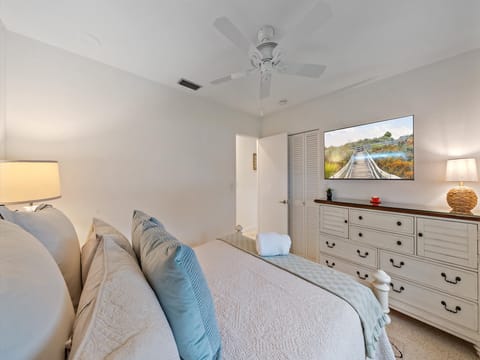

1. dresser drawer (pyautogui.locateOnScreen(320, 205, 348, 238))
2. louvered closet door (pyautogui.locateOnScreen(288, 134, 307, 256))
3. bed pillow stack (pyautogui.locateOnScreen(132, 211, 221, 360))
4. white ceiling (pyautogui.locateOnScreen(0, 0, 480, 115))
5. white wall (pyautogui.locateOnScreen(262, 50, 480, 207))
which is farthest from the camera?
louvered closet door (pyautogui.locateOnScreen(288, 134, 307, 256))

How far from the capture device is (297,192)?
3.19 metres

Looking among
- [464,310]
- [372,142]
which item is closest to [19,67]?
[372,142]

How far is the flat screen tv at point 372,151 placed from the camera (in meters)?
2.08

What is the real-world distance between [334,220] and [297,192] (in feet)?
3.00

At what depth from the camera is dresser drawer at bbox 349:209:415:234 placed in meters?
1.81

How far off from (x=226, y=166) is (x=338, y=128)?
174 cm

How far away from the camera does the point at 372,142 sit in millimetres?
2289

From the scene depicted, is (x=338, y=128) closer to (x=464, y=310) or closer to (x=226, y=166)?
(x=226, y=166)

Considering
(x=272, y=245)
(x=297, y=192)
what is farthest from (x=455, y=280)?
(x=297, y=192)

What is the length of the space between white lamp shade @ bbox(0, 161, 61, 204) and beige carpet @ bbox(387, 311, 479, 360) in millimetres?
2939

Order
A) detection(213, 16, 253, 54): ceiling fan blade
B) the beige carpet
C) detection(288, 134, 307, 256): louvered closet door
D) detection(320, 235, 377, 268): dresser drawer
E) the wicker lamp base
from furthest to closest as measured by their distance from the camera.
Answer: detection(288, 134, 307, 256): louvered closet door → detection(320, 235, 377, 268): dresser drawer → the wicker lamp base → the beige carpet → detection(213, 16, 253, 54): ceiling fan blade

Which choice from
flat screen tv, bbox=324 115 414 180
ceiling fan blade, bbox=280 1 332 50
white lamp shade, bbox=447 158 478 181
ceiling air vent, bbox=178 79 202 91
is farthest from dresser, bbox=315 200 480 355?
ceiling air vent, bbox=178 79 202 91

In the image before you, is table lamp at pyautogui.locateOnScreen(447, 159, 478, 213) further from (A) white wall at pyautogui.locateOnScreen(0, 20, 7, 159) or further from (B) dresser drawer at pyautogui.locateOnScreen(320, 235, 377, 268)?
(A) white wall at pyautogui.locateOnScreen(0, 20, 7, 159)

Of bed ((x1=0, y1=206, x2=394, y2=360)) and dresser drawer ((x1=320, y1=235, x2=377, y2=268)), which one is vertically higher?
bed ((x1=0, y1=206, x2=394, y2=360))
